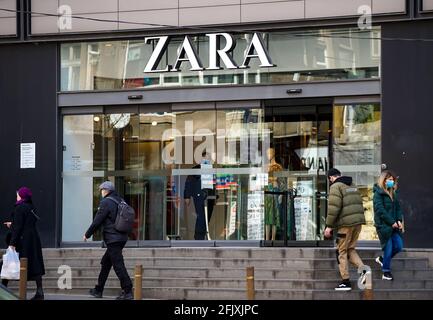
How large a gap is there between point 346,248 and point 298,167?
4.15 m

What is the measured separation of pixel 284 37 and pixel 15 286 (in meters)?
7.17

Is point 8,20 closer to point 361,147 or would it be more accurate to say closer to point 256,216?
point 256,216

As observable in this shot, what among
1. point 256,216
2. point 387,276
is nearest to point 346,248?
point 387,276

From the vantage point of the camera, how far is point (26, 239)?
13531 millimetres

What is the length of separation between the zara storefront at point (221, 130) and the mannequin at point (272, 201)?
0.07 ft

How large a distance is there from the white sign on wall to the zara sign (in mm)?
2987

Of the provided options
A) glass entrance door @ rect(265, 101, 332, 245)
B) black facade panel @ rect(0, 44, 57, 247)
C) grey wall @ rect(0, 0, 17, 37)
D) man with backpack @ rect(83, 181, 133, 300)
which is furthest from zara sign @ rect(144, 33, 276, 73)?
man with backpack @ rect(83, 181, 133, 300)

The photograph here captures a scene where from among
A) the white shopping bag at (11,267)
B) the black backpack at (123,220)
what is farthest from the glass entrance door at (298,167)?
the white shopping bag at (11,267)

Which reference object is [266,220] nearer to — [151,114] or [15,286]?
[151,114]

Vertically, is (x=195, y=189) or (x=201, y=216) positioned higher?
(x=195, y=189)

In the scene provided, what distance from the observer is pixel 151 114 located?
1762cm

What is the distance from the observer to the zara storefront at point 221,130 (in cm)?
1645

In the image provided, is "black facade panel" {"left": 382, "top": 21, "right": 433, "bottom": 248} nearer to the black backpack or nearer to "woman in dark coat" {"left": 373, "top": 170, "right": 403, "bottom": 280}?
"woman in dark coat" {"left": 373, "top": 170, "right": 403, "bottom": 280}
